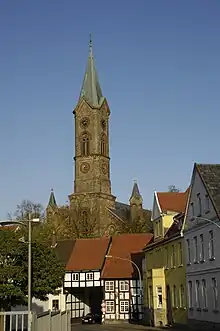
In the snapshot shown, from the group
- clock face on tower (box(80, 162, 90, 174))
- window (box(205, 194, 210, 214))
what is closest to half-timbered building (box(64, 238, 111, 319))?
window (box(205, 194, 210, 214))

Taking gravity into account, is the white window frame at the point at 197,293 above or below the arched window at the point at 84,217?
below

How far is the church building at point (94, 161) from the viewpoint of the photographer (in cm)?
12062

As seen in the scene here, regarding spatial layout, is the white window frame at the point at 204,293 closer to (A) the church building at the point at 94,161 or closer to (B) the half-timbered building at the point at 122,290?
Answer: (B) the half-timbered building at the point at 122,290

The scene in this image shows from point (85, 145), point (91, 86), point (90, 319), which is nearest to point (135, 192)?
point (85, 145)

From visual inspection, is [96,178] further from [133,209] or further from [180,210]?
[180,210]

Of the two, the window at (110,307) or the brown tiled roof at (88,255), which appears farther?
the brown tiled roof at (88,255)

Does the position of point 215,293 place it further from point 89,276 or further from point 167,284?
point 89,276

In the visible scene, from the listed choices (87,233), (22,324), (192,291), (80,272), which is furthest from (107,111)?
(22,324)

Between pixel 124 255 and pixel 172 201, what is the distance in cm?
1845

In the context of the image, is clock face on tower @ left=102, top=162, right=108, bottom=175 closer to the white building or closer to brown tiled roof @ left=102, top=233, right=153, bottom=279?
brown tiled roof @ left=102, top=233, right=153, bottom=279

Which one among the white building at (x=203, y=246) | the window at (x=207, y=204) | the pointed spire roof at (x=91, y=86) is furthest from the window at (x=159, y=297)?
the pointed spire roof at (x=91, y=86)

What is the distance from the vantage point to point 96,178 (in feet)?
Answer: 411

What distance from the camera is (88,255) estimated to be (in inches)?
2736

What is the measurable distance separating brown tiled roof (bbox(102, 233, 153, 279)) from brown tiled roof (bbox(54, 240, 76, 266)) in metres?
5.45
